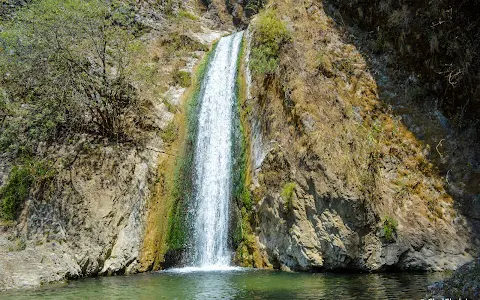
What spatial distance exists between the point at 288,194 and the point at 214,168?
4118 mm

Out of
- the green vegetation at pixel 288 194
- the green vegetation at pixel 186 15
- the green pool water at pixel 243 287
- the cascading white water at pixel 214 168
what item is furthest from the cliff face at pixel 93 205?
the green vegetation at pixel 186 15

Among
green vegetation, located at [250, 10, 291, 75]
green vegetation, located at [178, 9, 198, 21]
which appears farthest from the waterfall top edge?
green vegetation, located at [178, 9, 198, 21]

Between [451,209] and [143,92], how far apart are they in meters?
13.7

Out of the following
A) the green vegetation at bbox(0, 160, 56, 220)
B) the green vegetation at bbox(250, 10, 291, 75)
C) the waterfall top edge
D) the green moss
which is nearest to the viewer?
the waterfall top edge

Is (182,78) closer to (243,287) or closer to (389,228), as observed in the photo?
(389,228)

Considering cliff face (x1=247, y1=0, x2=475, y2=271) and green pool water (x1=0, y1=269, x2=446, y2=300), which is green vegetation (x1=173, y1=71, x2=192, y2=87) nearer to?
cliff face (x1=247, y1=0, x2=475, y2=271)

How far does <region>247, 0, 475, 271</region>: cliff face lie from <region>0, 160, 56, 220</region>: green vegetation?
300 inches

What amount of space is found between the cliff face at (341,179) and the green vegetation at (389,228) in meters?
0.03

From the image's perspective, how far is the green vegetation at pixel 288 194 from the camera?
14560mm

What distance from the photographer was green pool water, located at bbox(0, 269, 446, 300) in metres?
9.66

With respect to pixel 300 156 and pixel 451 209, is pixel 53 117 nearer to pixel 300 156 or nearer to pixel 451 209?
pixel 300 156

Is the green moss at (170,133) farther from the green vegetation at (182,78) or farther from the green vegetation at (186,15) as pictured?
the green vegetation at (186,15)

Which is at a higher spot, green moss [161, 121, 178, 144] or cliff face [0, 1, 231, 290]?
green moss [161, 121, 178, 144]

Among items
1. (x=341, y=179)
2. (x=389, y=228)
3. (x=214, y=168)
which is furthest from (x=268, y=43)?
(x=389, y=228)
